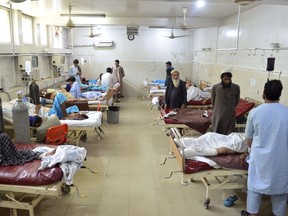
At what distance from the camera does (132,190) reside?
3.63 metres

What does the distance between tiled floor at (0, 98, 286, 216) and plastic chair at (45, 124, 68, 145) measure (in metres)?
0.58

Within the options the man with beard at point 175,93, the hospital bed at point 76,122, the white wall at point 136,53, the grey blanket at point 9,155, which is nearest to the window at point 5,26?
the hospital bed at point 76,122

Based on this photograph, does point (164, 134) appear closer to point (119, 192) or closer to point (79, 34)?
point (119, 192)

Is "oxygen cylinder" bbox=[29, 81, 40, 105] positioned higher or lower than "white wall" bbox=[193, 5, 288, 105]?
lower

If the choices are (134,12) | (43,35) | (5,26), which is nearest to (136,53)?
(43,35)

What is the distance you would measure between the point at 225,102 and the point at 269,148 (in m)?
1.66

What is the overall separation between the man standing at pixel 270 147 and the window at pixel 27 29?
608cm

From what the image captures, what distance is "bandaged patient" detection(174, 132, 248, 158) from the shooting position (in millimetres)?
3213

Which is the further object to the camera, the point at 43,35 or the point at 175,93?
the point at 43,35

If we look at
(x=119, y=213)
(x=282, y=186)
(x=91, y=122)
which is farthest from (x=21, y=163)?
(x=282, y=186)

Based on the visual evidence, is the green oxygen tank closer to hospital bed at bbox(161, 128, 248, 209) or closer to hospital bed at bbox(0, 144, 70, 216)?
hospital bed at bbox(0, 144, 70, 216)

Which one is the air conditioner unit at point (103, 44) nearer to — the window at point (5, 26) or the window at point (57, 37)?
the window at point (57, 37)

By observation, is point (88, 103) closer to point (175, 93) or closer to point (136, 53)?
point (175, 93)

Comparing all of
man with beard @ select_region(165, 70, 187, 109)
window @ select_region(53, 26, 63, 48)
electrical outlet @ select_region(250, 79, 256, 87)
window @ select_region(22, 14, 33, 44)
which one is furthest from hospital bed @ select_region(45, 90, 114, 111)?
window @ select_region(53, 26, 63, 48)
